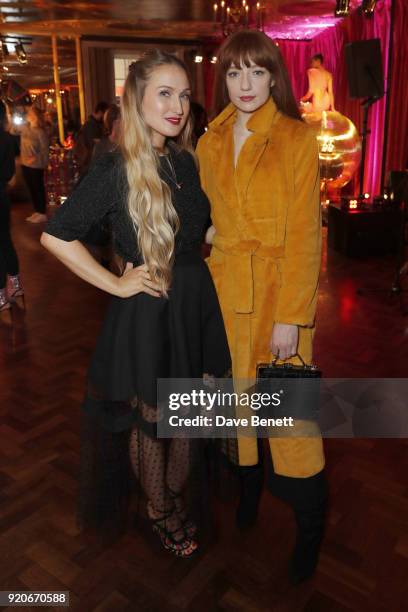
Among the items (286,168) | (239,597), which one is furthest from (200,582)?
(286,168)

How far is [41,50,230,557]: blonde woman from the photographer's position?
1.34 metres

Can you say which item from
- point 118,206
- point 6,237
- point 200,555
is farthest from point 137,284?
point 6,237

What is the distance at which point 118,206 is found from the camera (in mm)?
1375

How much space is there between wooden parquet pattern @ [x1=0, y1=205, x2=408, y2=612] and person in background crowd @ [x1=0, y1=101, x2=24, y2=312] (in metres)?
1.23

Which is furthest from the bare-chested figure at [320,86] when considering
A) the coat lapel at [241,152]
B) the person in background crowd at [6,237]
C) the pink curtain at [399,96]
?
the coat lapel at [241,152]

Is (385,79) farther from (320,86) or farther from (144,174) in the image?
(144,174)

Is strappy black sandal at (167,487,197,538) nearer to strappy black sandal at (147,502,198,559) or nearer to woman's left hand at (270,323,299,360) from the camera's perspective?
strappy black sandal at (147,502,198,559)

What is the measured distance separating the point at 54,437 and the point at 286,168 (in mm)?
1670

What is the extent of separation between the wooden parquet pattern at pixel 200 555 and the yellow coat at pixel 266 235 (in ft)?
1.32

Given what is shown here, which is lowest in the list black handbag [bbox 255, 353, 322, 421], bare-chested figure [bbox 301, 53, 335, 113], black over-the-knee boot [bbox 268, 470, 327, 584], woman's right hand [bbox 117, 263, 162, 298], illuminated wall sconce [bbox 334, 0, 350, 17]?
black over-the-knee boot [bbox 268, 470, 327, 584]

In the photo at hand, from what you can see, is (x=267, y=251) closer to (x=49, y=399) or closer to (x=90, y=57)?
(x=49, y=399)

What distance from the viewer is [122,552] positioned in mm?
1783

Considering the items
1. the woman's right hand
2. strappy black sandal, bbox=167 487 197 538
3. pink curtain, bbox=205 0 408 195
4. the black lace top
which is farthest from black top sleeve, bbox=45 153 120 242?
pink curtain, bbox=205 0 408 195

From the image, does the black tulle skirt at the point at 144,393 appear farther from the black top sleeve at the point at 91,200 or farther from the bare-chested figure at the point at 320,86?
the bare-chested figure at the point at 320,86
